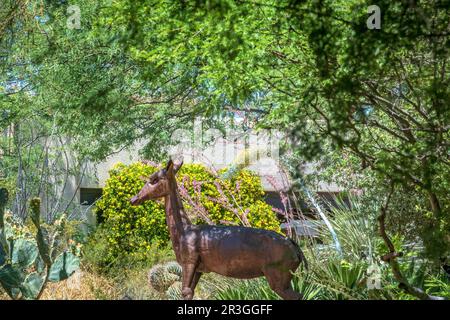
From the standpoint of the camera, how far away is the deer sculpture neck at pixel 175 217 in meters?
7.69

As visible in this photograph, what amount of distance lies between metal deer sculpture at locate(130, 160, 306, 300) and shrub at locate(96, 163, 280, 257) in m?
5.86

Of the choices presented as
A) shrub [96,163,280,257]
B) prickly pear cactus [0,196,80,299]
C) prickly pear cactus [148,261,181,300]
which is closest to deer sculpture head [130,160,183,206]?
prickly pear cactus [0,196,80,299]

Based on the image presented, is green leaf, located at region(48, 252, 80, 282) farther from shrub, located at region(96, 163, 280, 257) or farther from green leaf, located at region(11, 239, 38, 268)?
shrub, located at region(96, 163, 280, 257)

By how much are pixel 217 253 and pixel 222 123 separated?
20.9ft

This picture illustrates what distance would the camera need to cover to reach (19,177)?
15.7 metres

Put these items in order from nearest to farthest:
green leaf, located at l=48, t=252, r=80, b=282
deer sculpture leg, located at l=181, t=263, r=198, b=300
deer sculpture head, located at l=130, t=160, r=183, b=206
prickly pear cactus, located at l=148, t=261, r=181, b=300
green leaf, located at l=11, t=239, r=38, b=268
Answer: deer sculpture leg, located at l=181, t=263, r=198, b=300 < deer sculpture head, located at l=130, t=160, r=183, b=206 < green leaf, located at l=48, t=252, r=80, b=282 < green leaf, located at l=11, t=239, r=38, b=268 < prickly pear cactus, located at l=148, t=261, r=181, b=300

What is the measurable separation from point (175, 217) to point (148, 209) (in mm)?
6439

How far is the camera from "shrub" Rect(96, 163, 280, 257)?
13805 mm

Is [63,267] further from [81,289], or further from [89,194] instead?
[89,194]

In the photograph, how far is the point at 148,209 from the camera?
1416 cm

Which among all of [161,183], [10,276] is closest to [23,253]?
[10,276]

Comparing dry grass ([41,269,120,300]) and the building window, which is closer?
dry grass ([41,269,120,300])

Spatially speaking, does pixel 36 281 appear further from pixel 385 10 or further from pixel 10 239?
pixel 385 10

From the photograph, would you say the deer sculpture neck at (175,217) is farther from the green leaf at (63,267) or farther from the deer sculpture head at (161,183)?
the green leaf at (63,267)
